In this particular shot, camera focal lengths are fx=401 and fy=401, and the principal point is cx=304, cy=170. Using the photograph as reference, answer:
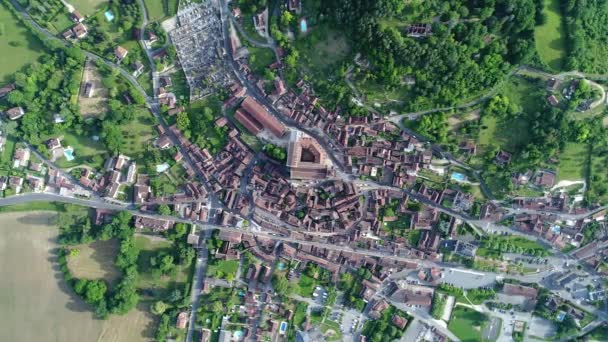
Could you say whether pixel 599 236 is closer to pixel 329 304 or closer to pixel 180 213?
pixel 329 304

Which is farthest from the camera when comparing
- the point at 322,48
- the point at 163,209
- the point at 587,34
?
the point at 163,209

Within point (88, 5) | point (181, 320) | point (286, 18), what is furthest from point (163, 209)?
point (286, 18)

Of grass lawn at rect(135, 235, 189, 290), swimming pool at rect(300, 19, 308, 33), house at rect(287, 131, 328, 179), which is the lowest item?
grass lawn at rect(135, 235, 189, 290)

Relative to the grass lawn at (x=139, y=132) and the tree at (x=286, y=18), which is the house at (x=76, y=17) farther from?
the tree at (x=286, y=18)

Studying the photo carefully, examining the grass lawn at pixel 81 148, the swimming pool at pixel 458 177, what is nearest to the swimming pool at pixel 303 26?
the swimming pool at pixel 458 177

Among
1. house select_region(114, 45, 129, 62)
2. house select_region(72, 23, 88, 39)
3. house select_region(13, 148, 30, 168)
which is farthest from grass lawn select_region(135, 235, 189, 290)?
house select_region(72, 23, 88, 39)

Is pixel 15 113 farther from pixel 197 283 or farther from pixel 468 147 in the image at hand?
pixel 468 147

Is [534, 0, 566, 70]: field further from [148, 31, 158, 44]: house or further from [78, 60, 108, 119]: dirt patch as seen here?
[78, 60, 108, 119]: dirt patch
